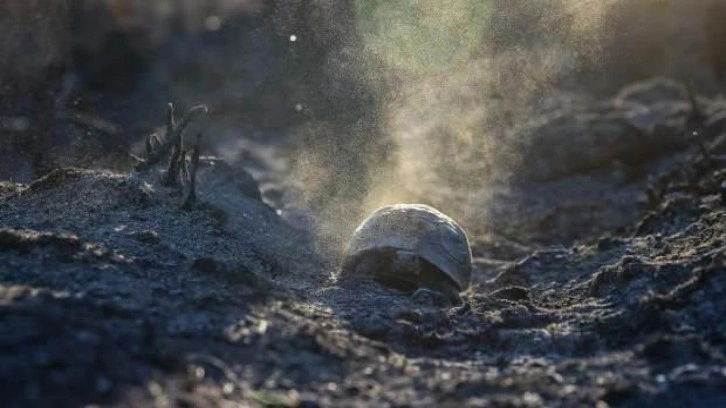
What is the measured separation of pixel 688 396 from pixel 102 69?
24.9 meters

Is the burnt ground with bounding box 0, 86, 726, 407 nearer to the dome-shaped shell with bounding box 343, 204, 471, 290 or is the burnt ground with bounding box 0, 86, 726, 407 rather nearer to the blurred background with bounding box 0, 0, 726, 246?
the dome-shaped shell with bounding box 343, 204, 471, 290

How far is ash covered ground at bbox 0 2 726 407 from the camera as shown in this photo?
6.44 meters

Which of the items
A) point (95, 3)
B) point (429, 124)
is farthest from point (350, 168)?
point (95, 3)

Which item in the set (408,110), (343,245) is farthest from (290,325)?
(408,110)

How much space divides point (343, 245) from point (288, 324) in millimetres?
6722

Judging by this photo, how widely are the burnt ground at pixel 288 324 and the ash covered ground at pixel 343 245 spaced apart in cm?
Result: 2

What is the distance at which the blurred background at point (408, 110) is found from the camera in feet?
58.9

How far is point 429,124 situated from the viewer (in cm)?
2250

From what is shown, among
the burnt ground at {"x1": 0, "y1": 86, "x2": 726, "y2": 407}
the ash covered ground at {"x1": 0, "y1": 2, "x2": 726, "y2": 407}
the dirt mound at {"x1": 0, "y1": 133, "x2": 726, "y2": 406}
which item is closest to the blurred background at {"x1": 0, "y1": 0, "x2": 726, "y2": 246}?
the ash covered ground at {"x1": 0, "y1": 2, "x2": 726, "y2": 407}

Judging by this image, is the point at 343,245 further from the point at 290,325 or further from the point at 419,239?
the point at 290,325

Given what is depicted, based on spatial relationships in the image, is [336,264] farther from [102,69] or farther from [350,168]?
[102,69]

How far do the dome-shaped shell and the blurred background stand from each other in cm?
315

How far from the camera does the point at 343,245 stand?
14.2 metres

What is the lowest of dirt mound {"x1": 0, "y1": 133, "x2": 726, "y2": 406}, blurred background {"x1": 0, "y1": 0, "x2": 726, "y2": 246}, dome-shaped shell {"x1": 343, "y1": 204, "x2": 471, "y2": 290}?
dirt mound {"x1": 0, "y1": 133, "x2": 726, "y2": 406}
